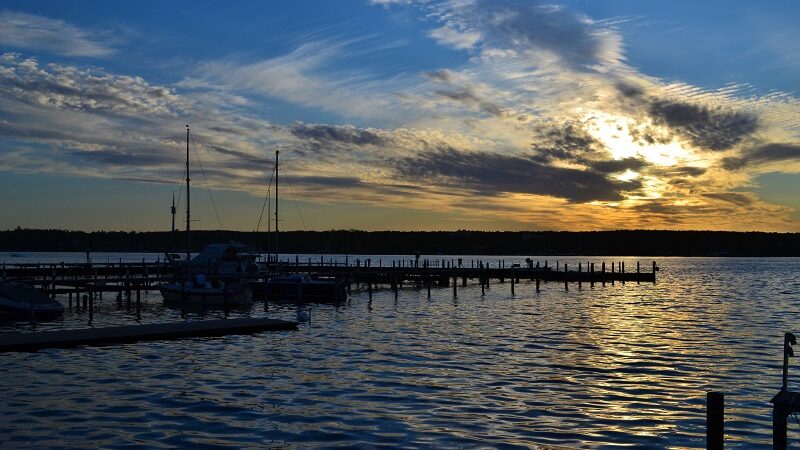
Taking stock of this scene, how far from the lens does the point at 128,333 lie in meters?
30.6

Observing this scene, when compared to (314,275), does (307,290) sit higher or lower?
lower

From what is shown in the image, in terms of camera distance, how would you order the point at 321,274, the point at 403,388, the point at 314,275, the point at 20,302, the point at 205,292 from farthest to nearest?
the point at 314,275
the point at 321,274
the point at 205,292
the point at 20,302
the point at 403,388

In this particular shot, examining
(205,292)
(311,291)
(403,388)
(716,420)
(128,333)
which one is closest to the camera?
(716,420)

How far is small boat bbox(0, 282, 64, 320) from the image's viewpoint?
40662 mm

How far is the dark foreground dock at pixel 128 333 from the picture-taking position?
2791 cm

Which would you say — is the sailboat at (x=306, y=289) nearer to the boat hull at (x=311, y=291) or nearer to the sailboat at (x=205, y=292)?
the boat hull at (x=311, y=291)

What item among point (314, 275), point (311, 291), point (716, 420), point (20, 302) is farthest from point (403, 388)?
point (314, 275)

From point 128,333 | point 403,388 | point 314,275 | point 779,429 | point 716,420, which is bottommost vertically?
point 403,388

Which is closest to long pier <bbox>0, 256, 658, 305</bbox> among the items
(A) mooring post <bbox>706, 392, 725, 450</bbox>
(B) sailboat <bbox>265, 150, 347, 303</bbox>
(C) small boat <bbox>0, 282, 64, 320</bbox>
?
(B) sailboat <bbox>265, 150, 347, 303</bbox>

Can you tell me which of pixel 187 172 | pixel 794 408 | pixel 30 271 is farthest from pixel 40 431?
pixel 30 271

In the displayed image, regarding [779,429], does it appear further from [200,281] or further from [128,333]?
[200,281]

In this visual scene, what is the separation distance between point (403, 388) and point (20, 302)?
91.0 ft

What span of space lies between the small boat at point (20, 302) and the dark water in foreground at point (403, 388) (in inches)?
87.8

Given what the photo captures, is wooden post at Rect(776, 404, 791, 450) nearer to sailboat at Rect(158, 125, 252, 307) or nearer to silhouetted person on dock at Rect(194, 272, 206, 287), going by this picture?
sailboat at Rect(158, 125, 252, 307)
